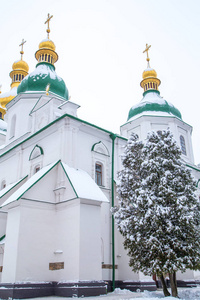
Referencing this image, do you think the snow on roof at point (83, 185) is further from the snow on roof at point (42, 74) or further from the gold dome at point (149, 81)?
the gold dome at point (149, 81)

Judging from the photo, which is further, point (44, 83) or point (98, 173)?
point (44, 83)

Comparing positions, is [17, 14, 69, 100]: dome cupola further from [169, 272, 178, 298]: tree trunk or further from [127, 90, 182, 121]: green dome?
[169, 272, 178, 298]: tree trunk

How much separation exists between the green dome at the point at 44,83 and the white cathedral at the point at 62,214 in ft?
2.76

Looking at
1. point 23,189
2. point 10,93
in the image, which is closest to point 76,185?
point 23,189

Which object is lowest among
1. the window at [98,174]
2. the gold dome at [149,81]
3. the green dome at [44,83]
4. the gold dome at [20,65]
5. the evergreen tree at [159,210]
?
the evergreen tree at [159,210]

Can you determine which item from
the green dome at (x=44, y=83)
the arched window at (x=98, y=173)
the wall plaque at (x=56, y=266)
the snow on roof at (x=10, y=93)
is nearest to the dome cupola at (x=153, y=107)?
the green dome at (x=44, y=83)

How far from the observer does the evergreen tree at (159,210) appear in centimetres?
869

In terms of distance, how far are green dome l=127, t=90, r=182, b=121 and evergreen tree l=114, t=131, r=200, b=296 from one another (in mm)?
11630

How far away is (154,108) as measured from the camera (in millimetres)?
22000

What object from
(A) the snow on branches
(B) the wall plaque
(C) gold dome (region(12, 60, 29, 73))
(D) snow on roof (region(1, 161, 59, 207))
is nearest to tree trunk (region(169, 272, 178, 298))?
(A) the snow on branches

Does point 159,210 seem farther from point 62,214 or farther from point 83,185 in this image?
point 62,214

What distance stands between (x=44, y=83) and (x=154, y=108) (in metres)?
8.22

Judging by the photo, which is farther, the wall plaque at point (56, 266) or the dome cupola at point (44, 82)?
the dome cupola at point (44, 82)

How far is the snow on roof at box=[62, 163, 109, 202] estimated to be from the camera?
11.3m
